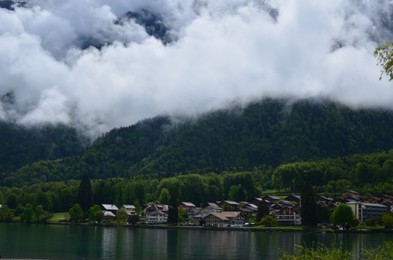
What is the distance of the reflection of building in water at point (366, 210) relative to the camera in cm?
16138

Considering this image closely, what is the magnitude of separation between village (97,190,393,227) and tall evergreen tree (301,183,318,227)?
37.3 ft

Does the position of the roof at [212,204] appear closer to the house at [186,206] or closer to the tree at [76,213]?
the house at [186,206]

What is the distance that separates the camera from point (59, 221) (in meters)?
170

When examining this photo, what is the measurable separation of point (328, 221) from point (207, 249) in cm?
7542

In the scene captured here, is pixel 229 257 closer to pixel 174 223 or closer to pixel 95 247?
pixel 95 247

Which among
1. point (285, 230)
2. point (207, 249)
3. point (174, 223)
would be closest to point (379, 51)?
point (207, 249)

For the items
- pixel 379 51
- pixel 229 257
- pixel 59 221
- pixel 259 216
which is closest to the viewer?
pixel 379 51

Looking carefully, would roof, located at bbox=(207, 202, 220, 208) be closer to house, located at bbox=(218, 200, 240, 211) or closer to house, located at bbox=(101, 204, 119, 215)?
house, located at bbox=(218, 200, 240, 211)

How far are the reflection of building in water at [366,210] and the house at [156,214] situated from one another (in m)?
58.2

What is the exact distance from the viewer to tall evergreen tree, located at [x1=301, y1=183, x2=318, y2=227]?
461ft

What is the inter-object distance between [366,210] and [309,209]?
112ft

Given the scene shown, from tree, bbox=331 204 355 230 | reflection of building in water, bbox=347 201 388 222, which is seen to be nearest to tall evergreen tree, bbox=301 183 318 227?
tree, bbox=331 204 355 230

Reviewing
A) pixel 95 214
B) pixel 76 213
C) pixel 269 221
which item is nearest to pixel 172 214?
pixel 95 214

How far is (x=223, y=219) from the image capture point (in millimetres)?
169625
